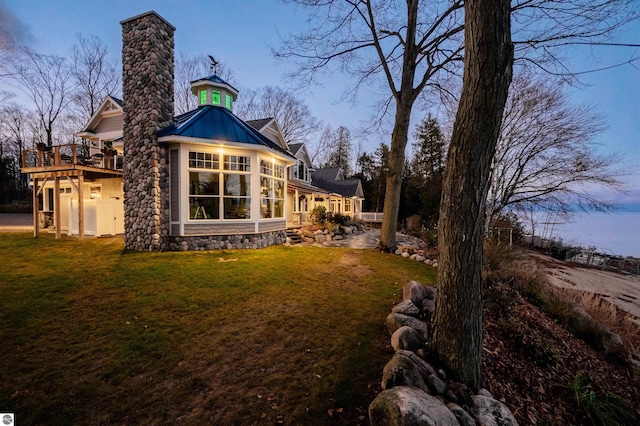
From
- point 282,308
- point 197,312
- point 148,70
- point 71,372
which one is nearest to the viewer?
point 71,372

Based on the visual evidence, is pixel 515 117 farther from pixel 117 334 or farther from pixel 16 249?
pixel 16 249

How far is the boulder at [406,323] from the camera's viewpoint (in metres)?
3.41

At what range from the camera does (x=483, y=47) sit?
94.7 inches

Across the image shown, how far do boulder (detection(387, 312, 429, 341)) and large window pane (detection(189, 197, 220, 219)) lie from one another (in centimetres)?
704

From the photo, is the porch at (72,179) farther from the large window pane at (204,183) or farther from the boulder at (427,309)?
the boulder at (427,309)

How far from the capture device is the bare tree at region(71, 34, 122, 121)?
2133 cm

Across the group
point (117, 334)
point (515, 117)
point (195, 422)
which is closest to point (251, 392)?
point (195, 422)

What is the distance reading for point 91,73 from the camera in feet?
71.1

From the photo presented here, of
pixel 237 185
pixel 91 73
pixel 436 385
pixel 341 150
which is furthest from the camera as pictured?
pixel 341 150

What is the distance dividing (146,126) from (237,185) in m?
3.26

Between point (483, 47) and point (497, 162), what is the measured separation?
9089 millimetres

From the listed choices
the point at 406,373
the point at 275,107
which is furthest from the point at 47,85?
the point at 406,373

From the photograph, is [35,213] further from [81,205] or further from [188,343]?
[188,343]

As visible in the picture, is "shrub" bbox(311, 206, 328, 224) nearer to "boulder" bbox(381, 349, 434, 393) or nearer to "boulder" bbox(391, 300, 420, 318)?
"boulder" bbox(391, 300, 420, 318)
